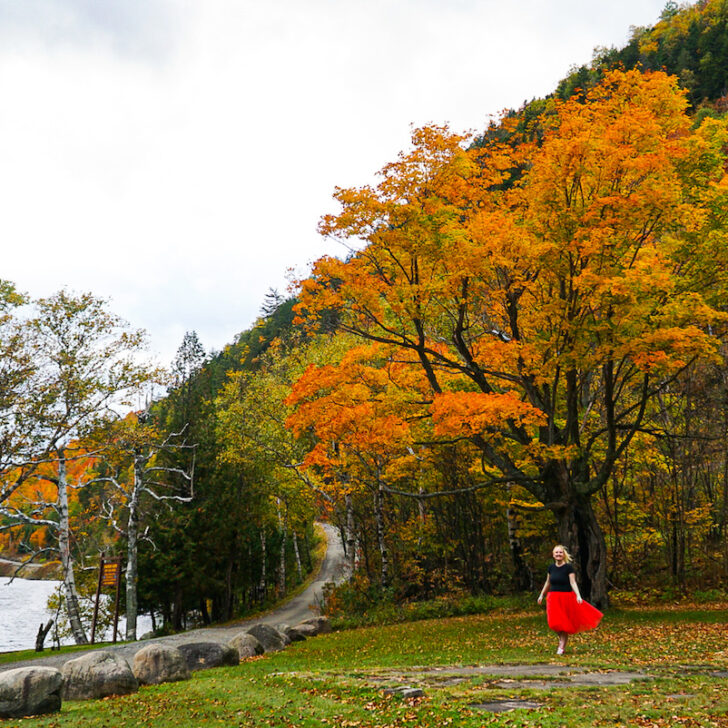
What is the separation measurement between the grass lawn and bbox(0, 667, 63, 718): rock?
0.42m

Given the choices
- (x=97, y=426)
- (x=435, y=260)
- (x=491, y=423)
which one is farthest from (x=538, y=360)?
(x=97, y=426)

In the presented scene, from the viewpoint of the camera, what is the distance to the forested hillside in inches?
534

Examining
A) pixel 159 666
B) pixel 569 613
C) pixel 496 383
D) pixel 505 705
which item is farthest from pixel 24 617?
pixel 505 705

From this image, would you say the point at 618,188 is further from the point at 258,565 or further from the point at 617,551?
the point at 258,565

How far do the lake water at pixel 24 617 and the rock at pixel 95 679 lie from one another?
1110 cm

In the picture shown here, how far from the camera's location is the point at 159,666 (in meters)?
11.9

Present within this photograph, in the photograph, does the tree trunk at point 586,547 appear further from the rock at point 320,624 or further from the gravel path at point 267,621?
the gravel path at point 267,621

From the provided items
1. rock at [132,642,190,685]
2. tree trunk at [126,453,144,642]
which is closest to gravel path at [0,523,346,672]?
tree trunk at [126,453,144,642]

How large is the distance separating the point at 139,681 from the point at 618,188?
14856 millimetres

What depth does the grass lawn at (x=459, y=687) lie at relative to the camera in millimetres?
5695

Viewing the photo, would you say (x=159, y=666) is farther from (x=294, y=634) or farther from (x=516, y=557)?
(x=516, y=557)

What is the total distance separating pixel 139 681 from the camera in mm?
11734

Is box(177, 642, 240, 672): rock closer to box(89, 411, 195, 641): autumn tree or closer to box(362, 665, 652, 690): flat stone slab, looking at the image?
box(362, 665, 652, 690): flat stone slab

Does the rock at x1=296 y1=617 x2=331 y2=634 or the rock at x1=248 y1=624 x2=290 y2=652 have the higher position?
the rock at x1=248 y1=624 x2=290 y2=652
